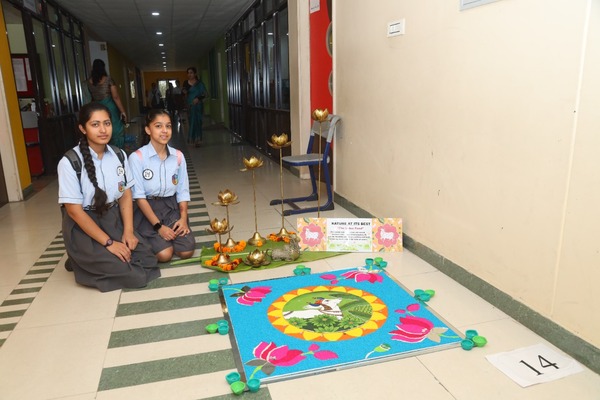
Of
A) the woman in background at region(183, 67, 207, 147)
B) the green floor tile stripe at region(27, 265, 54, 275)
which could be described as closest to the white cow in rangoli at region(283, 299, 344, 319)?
the green floor tile stripe at region(27, 265, 54, 275)

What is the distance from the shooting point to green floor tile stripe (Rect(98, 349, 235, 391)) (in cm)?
168

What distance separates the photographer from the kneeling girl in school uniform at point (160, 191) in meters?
2.79

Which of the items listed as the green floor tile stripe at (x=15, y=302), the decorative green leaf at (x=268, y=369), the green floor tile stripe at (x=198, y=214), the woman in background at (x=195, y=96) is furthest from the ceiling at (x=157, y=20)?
the decorative green leaf at (x=268, y=369)

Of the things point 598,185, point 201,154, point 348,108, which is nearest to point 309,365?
point 598,185

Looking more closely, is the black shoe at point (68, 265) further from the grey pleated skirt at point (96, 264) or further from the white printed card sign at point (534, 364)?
the white printed card sign at point (534, 364)

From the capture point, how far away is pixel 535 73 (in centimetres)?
185

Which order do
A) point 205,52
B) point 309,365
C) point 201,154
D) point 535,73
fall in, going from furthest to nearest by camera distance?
point 205,52
point 201,154
point 535,73
point 309,365

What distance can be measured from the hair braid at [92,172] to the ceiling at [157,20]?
5744 mm

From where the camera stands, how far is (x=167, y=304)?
7.52ft

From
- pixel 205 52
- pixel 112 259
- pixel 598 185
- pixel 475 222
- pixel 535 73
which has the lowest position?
pixel 112 259

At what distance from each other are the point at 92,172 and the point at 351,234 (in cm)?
158

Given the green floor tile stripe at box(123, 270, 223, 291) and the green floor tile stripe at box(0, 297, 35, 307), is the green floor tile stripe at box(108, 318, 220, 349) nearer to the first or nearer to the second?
the green floor tile stripe at box(123, 270, 223, 291)

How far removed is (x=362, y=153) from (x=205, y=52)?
1386 centimetres

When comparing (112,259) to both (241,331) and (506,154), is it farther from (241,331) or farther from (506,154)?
(506,154)
